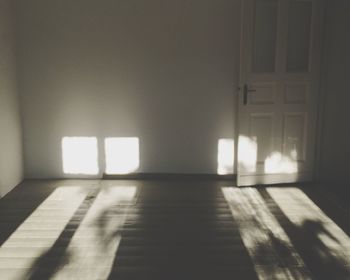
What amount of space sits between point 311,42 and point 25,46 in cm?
317

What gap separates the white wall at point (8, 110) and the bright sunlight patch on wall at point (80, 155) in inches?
20.9

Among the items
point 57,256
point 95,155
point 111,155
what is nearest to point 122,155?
point 111,155

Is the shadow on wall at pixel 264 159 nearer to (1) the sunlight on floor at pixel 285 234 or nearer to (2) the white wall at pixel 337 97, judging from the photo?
(1) the sunlight on floor at pixel 285 234

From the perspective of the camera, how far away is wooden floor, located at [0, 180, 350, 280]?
9.79 ft

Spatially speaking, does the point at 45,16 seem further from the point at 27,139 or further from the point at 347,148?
the point at 347,148

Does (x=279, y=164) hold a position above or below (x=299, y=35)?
below

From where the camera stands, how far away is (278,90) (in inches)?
185

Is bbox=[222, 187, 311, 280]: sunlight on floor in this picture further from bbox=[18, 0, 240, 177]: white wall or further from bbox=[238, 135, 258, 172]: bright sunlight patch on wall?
bbox=[18, 0, 240, 177]: white wall

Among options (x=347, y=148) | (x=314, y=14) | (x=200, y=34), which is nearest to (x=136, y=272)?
(x=347, y=148)

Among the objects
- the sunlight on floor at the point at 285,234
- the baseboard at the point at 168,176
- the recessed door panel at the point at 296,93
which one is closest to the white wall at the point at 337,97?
the recessed door panel at the point at 296,93

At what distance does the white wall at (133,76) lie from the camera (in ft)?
15.6

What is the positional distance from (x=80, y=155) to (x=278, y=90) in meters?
2.41

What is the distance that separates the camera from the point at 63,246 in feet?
11.0

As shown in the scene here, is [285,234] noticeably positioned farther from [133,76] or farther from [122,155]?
[133,76]
